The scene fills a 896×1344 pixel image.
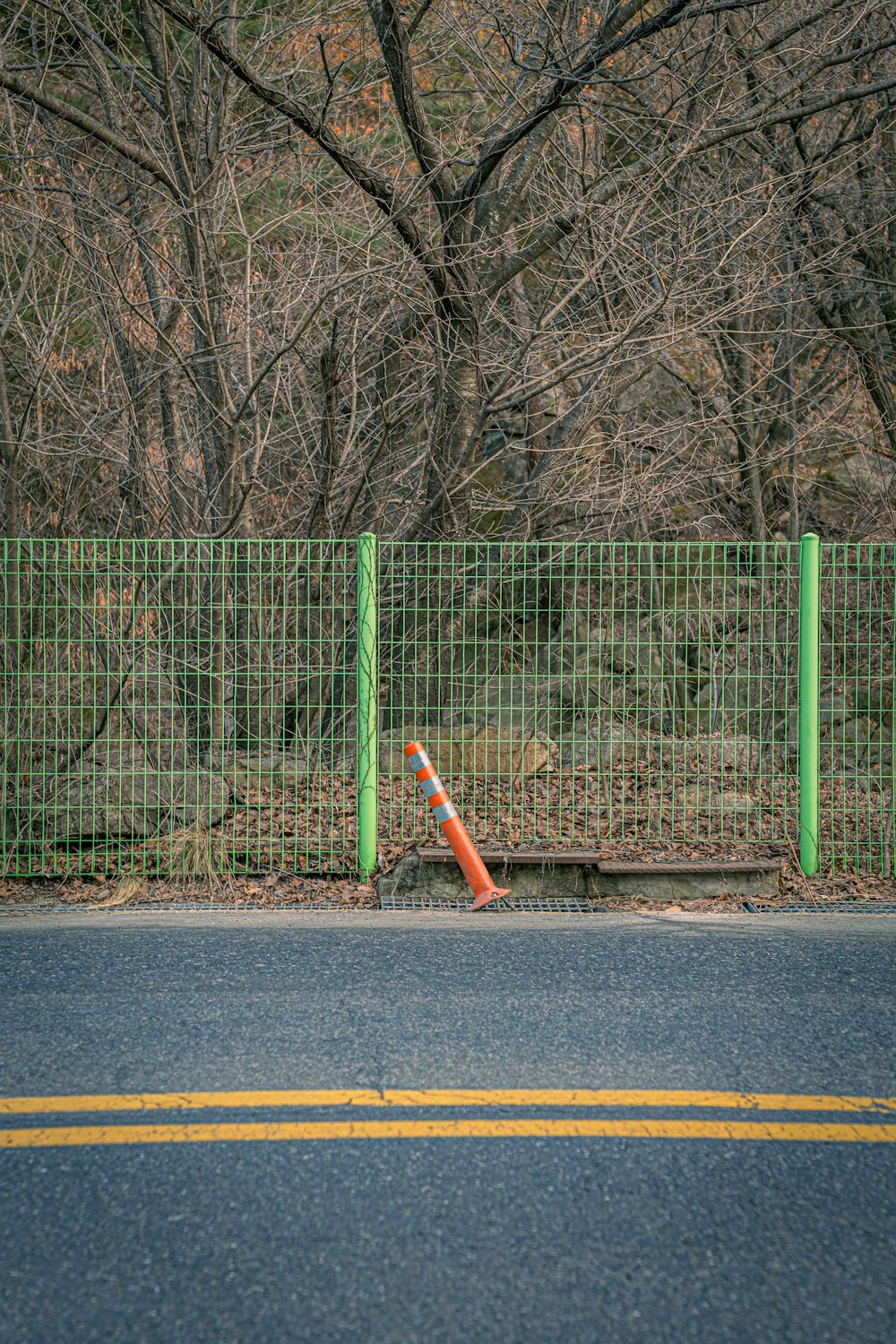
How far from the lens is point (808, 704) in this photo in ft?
22.6

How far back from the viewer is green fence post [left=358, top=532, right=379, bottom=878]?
6.79 m

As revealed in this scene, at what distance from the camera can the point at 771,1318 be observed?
2.47 m

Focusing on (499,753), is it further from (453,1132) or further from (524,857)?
(453,1132)

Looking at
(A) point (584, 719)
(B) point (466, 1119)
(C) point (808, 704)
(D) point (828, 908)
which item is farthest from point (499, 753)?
(B) point (466, 1119)

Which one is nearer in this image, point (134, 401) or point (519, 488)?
point (134, 401)

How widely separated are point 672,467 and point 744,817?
5.80 meters

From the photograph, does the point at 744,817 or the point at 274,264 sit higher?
the point at 274,264

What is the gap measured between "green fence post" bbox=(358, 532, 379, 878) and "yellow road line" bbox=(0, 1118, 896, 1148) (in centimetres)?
339

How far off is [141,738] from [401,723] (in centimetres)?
171

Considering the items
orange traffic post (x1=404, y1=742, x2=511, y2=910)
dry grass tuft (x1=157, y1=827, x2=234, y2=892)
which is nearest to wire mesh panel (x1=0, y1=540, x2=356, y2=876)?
dry grass tuft (x1=157, y1=827, x2=234, y2=892)

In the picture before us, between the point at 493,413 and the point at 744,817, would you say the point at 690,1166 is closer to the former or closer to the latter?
the point at 744,817

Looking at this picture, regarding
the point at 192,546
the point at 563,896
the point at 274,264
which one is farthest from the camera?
the point at 274,264

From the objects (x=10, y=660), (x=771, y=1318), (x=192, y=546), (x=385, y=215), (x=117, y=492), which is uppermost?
(x=385, y=215)

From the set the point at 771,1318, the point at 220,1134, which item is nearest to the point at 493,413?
the point at 220,1134
